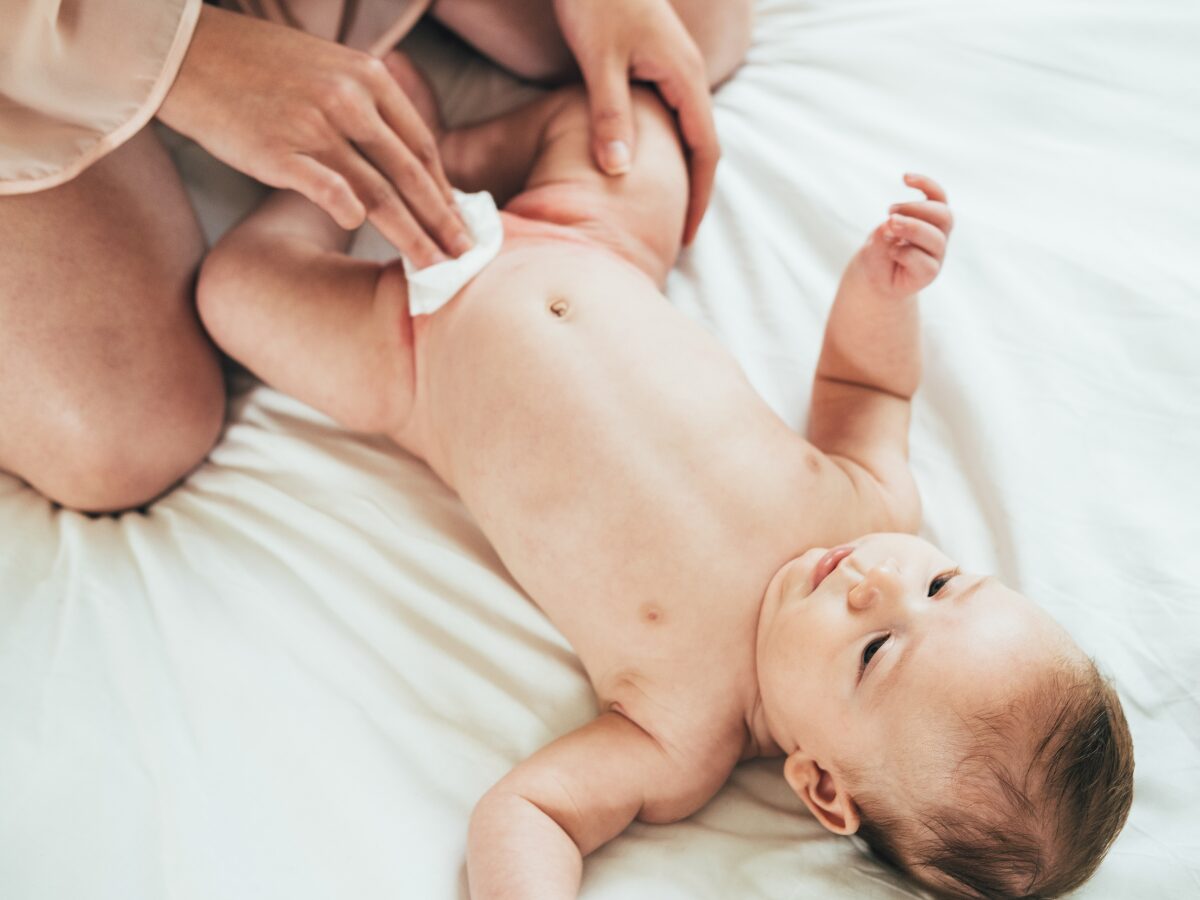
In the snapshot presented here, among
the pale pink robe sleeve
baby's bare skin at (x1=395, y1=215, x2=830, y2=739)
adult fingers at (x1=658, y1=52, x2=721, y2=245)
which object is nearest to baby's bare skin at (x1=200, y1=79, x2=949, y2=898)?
baby's bare skin at (x1=395, y1=215, x2=830, y2=739)

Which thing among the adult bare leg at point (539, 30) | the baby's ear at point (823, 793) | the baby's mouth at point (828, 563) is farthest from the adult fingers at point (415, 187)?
the baby's ear at point (823, 793)

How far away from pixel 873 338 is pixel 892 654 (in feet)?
1.29

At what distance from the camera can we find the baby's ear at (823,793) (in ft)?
2.90

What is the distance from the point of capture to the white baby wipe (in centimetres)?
107

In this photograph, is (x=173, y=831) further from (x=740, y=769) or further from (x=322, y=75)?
(x=322, y=75)

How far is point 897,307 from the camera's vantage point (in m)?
1.09

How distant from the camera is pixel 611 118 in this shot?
1.21 m

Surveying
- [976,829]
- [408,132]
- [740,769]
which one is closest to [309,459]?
[408,132]

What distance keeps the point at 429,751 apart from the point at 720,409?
0.48 metres

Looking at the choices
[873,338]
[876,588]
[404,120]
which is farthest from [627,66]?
[876,588]

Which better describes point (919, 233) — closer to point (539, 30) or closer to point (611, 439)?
point (611, 439)

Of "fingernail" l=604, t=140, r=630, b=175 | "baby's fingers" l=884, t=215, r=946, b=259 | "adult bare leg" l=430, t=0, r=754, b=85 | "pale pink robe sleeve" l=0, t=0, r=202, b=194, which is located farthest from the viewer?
"adult bare leg" l=430, t=0, r=754, b=85

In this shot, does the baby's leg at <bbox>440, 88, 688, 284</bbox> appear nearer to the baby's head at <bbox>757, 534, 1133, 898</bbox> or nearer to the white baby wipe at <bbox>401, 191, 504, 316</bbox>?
the white baby wipe at <bbox>401, 191, 504, 316</bbox>

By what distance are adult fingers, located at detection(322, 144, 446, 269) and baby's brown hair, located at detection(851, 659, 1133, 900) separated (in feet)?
2.37
